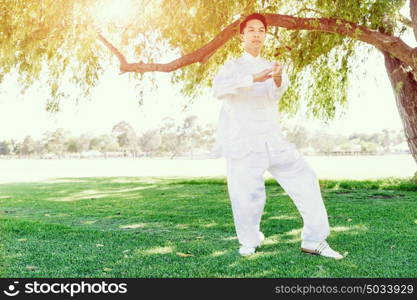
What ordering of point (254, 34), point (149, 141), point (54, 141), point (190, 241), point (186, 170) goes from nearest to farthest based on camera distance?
point (254, 34)
point (190, 241)
point (186, 170)
point (149, 141)
point (54, 141)

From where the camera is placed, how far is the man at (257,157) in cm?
379

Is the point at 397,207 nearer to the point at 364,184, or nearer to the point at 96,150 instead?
the point at 364,184

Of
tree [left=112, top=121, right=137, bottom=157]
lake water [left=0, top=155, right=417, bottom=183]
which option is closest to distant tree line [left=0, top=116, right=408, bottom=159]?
tree [left=112, top=121, right=137, bottom=157]

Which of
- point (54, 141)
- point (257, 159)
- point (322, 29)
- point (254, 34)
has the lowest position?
point (257, 159)

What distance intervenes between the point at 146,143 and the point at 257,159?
86.3 meters

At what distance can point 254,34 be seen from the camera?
388cm

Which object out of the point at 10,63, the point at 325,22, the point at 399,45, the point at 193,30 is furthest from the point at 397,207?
the point at 10,63

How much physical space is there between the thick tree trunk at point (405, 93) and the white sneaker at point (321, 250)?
6.26 meters

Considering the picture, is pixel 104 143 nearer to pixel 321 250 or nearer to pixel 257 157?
pixel 257 157

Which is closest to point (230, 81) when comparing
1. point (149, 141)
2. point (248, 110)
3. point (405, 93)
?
point (248, 110)

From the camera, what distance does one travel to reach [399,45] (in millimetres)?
7574

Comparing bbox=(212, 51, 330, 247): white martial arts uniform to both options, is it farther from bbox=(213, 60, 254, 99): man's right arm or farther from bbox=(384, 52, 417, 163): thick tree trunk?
bbox=(384, 52, 417, 163): thick tree trunk

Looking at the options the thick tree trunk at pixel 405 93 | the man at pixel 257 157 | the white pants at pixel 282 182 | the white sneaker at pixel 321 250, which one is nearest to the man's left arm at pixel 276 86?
the man at pixel 257 157

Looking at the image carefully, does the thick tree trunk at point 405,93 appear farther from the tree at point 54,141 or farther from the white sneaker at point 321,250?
the tree at point 54,141
